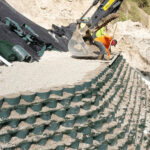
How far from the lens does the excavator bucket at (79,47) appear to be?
24.4 ft

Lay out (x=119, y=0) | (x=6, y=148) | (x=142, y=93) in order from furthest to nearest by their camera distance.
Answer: (x=119, y=0) → (x=142, y=93) → (x=6, y=148)

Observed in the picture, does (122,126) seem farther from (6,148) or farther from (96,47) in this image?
(96,47)

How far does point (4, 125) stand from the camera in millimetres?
3494

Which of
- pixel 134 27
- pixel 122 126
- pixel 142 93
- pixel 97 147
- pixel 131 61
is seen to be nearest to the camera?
pixel 97 147

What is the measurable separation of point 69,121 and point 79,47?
3.94 m

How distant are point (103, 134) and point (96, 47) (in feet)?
13.5

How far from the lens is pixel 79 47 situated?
24.6 feet

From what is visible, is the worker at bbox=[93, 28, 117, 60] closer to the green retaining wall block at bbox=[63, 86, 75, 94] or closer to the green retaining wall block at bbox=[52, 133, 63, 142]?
the green retaining wall block at bbox=[63, 86, 75, 94]

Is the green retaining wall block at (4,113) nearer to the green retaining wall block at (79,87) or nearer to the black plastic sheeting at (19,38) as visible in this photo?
the green retaining wall block at (79,87)

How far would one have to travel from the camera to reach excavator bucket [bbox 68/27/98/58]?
744 cm

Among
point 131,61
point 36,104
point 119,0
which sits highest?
point 119,0

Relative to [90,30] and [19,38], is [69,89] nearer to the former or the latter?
[90,30]

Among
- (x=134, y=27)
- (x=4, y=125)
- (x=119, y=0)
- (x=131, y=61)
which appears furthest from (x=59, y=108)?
(x=134, y=27)

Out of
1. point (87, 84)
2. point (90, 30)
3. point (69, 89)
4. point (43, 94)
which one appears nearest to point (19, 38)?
point (90, 30)
